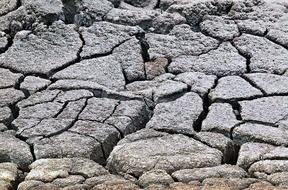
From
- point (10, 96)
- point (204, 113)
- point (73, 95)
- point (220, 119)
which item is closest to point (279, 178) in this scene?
point (220, 119)

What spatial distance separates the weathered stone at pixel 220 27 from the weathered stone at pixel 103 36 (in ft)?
1.43

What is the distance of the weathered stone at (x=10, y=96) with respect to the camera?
324cm

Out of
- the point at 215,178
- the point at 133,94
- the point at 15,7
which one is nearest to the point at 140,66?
the point at 133,94

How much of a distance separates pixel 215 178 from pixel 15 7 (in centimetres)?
221

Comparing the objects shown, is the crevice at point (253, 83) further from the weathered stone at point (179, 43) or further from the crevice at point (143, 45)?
the crevice at point (143, 45)

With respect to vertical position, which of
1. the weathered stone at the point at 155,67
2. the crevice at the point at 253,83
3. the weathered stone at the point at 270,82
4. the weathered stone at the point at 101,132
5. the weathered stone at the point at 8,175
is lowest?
the weathered stone at the point at 8,175

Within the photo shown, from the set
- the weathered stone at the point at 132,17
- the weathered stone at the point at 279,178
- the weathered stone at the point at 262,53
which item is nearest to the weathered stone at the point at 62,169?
the weathered stone at the point at 279,178

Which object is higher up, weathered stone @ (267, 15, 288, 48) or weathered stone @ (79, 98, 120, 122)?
weathered stone @ (267, 15, 288, 48)

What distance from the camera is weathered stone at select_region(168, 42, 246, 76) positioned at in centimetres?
356

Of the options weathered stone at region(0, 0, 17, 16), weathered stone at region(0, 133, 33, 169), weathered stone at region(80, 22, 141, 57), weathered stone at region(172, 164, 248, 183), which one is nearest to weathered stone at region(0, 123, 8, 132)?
weathered stone at region(0, 133, 33, 169)

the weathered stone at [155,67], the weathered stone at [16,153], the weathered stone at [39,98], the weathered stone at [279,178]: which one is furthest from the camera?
the weathered stone at [155,67]

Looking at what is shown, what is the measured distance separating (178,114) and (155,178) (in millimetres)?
672

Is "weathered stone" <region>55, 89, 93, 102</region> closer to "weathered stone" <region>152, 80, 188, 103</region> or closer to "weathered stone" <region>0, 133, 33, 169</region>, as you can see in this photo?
"weathered stone" <region>152, 80, 188, 103</region>

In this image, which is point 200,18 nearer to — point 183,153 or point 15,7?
point 15,7
